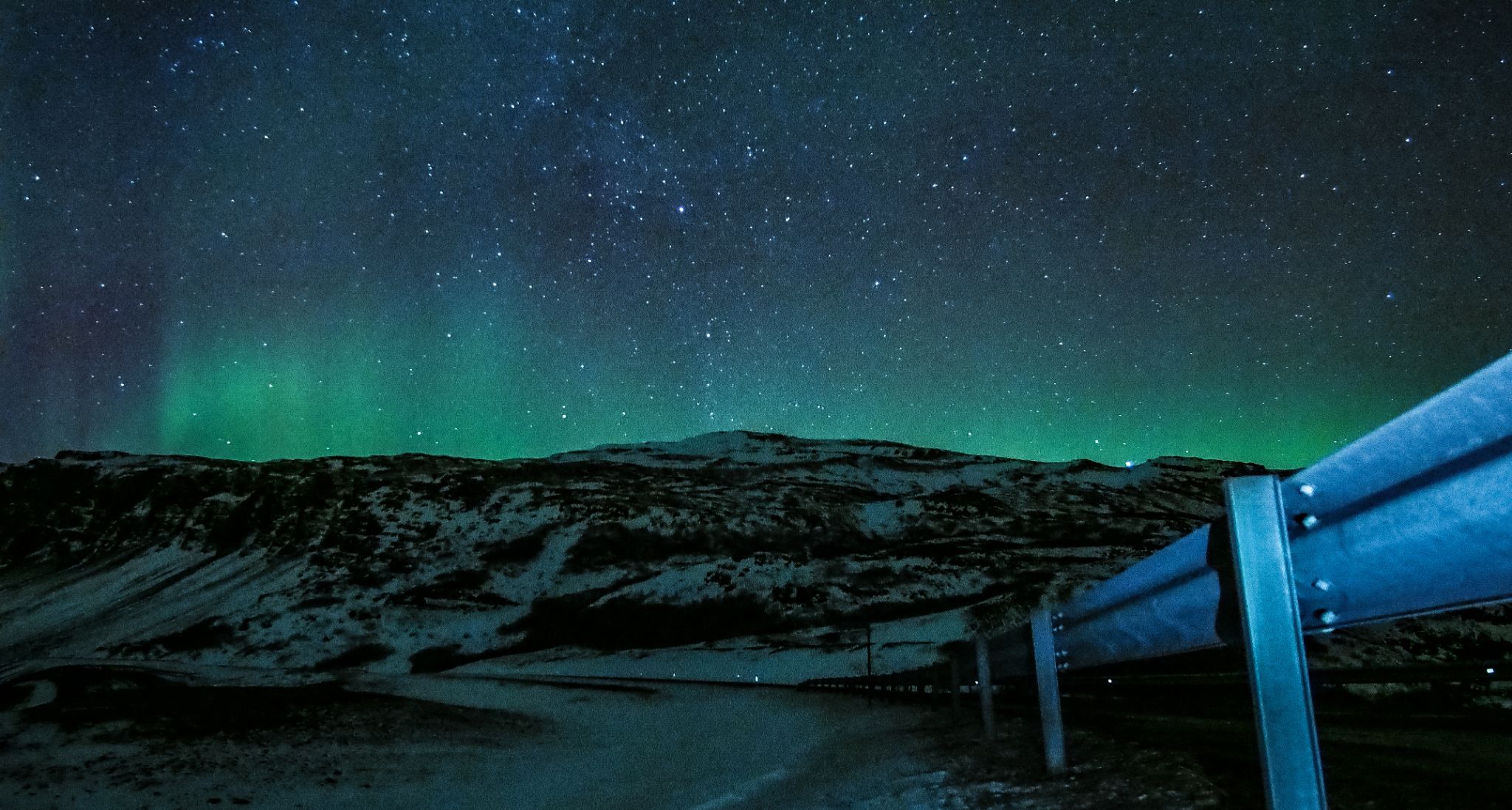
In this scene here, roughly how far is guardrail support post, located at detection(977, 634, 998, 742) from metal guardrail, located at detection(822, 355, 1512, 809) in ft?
16.6

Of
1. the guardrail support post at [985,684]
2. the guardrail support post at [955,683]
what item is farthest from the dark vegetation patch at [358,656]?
the guardrail support post at [985,684]

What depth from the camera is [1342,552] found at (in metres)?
1.75

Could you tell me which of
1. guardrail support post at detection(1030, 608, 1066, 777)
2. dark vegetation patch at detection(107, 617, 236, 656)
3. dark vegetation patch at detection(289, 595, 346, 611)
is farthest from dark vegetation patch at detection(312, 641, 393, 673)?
guardrail support post at detection(1030, 608, 1066, 777)

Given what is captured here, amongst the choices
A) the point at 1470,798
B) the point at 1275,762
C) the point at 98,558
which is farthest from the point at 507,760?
the point at 98,558

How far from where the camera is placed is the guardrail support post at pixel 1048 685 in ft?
17.9

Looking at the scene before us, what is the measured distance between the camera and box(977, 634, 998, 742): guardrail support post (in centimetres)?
767

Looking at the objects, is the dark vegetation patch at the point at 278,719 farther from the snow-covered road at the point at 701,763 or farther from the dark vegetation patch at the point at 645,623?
the dark vegetation patch at the point at 645,623

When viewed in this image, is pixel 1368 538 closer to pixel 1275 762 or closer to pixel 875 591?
pixel 1275 762

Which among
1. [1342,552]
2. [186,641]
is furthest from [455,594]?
[1342,552]

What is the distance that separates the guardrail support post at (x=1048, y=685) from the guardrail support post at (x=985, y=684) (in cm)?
171

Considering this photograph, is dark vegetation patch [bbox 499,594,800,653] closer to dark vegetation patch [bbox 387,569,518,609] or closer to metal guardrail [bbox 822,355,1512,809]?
dark vegetation patch [bbox 387,569,518,609]

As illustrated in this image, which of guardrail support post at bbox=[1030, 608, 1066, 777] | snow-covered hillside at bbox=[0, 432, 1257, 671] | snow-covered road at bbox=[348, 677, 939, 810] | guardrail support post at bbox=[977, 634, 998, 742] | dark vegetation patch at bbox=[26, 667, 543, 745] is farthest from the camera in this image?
snow-covered hillside at bbox=[0, 432, 1257, 671]

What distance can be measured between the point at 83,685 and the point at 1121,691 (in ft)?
100

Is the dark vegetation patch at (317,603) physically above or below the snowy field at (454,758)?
above
